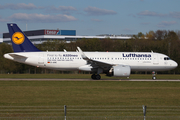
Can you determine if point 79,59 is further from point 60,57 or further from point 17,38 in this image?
point 17,38

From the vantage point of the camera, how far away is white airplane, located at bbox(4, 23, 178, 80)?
35125mm

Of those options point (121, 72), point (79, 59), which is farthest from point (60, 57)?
point (121, 72)

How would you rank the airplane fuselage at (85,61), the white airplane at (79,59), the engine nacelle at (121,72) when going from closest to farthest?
the engine nacelle at (121,72)
the white airplane at (79,59)
the airplane fuselage at (85,61)

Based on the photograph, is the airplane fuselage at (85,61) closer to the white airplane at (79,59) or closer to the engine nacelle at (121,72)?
the white airplane at (79,59)

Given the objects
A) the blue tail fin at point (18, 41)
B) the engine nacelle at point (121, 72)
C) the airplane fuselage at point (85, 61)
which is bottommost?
the engine nacelle at point (121, 72)

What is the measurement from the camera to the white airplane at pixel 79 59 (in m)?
35.1

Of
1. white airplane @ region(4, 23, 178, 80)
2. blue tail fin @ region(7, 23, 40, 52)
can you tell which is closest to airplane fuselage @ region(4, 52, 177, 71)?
white airplane @ region(4, 23, 178, 80)

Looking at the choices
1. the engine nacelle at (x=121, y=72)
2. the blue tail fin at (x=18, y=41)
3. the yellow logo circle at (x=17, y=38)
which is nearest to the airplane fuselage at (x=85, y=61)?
the blue tail fin at (x=18, y=41)

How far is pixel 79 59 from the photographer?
117 feet

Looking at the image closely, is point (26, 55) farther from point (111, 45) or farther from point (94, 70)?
point (111, 45)

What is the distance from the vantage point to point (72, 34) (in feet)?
447

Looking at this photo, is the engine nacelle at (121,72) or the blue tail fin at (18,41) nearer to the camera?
the engine nacelle at (121,72)

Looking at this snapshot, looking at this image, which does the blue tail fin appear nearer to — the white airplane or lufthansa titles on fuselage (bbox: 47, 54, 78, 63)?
the white airplane

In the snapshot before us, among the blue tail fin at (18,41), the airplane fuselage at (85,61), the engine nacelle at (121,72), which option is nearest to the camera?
the engine nacelle at (121,72)
